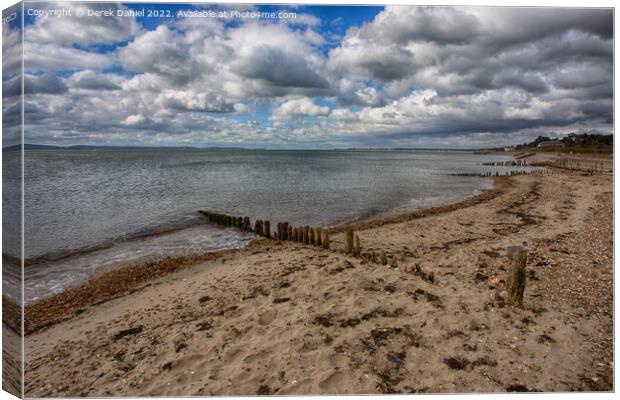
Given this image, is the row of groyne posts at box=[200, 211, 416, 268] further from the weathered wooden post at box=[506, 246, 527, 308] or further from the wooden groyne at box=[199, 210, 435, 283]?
the weathered wooden post at box=[506, 246, 527, 308]

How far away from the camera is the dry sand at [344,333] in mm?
4426

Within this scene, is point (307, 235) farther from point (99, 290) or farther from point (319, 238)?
point (99, 290)

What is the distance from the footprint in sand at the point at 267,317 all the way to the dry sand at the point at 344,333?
5cm

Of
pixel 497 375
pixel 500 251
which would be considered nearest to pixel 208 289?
pixel 497 375

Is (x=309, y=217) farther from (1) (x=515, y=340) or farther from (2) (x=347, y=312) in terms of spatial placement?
(1) (x=515, y=340)

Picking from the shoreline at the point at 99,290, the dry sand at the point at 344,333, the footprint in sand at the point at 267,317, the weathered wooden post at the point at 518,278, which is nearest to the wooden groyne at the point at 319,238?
the dry sand at the point at 344,333

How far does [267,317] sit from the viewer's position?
235 inches

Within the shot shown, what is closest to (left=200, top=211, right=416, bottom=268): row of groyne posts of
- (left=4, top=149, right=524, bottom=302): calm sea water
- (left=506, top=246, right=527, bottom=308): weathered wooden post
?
(left=4, top=149, right=524, bottom=302): calm sea water

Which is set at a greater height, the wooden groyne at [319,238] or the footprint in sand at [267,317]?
the wooden groyne at [319,238]

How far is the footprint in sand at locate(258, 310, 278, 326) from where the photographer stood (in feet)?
19.0

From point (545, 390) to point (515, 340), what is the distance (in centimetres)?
74

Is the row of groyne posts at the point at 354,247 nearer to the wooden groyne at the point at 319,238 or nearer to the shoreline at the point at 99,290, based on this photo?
the wooden groyne at the point at 319,238

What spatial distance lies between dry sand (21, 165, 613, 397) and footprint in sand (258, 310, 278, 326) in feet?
0.15

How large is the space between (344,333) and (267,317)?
1504 mm
